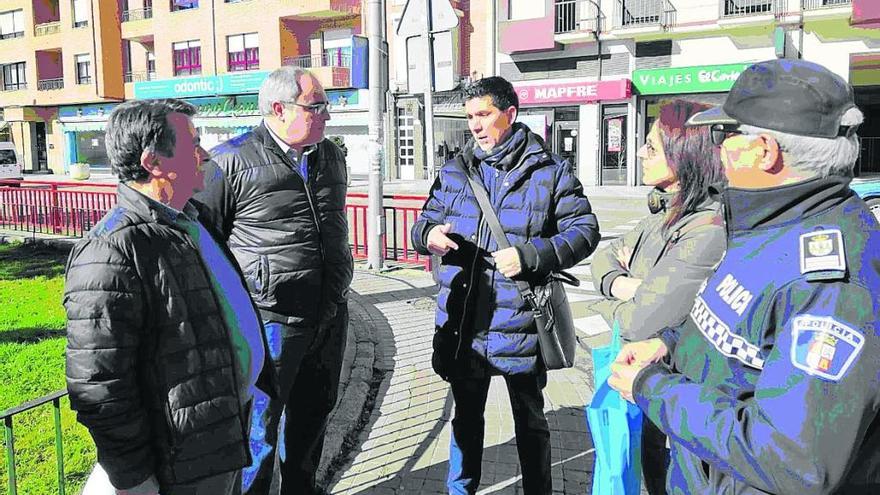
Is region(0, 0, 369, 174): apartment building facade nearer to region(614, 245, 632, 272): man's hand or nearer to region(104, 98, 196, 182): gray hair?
region(614, 245, 632, 272): man's hand

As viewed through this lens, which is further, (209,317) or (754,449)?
(209,317)

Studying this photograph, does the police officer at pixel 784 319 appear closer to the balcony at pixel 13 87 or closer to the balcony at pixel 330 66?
the balcony at pixel 330 66

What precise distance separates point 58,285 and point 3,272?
1.55m

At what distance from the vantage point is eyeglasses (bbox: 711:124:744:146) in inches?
66.0

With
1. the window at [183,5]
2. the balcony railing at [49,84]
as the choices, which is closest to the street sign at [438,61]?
the window at [183,5]

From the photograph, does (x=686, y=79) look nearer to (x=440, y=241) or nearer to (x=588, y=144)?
(x=588, y=144)

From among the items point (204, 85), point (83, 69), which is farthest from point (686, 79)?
point (83, 69)

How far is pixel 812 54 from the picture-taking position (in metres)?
24.0

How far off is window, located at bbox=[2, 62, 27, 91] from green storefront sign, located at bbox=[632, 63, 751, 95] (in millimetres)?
38025

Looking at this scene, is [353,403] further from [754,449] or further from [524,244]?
[754,449]

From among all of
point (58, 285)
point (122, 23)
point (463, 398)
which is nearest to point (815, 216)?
point (463, 398)

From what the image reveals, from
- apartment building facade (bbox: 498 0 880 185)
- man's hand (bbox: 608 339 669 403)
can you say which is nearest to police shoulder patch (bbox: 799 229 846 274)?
man's hand (bbox: 608 339 669 403)

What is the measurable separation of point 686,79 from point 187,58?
2599 cm

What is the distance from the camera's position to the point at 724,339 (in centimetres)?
162
